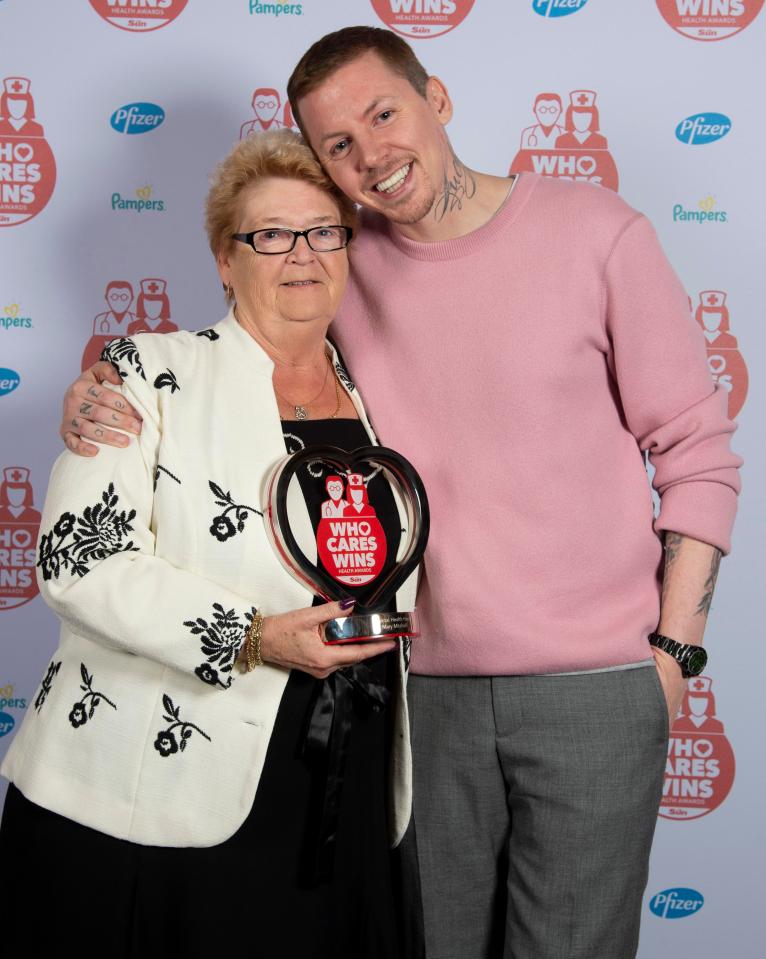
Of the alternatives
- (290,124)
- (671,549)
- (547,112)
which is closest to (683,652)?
(671,549)

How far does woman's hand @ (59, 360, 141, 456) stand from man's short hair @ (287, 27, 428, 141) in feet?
1.76

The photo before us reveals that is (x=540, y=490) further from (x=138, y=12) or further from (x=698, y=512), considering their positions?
(x=138, y=12)

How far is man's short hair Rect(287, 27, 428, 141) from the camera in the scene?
168 centimetres

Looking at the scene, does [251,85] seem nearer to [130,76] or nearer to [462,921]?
[130,76]

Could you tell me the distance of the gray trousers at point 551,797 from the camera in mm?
1627

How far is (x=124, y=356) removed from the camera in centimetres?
155

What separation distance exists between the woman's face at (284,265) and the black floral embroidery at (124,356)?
0.20 metres

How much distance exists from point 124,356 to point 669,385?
798mm

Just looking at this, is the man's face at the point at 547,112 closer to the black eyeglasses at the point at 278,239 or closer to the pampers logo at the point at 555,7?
the pampers logo at the point at 555,7

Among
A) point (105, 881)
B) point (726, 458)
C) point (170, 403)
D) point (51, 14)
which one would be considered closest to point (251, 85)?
point (51, 14)

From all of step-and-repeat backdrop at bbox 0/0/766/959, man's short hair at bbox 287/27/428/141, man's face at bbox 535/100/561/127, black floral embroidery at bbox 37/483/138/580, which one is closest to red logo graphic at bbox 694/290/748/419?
step-and-repeat backdrop at bbox 0/0/766/959

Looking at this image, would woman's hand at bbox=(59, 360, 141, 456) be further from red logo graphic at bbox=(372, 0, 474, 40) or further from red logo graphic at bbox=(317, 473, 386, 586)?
red logo graphic at bbox=(372, 0, 474, 40)

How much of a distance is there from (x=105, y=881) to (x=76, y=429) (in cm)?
61

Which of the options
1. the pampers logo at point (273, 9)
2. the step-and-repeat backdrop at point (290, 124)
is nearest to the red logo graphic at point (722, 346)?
the step-and-repeat backdrop at point (290, 124)
